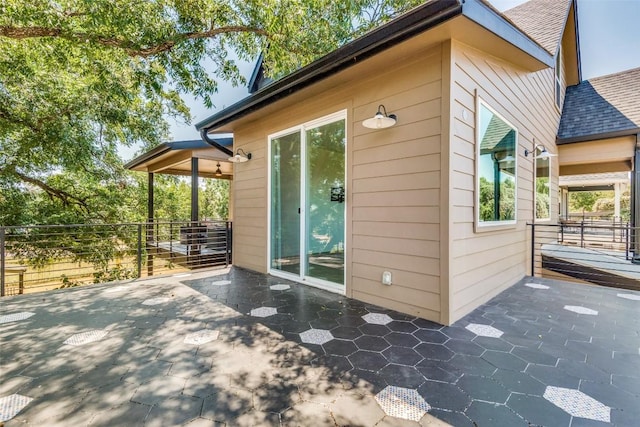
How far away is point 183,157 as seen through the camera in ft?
23.0

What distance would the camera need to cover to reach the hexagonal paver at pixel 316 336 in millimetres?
2338

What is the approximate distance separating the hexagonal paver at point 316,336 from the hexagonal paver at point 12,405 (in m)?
1.69

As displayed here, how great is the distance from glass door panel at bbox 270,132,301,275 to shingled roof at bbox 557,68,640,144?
20.9ft

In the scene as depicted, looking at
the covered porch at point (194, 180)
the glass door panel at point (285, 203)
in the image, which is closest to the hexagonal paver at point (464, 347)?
the glass door panel at point (285, 203)

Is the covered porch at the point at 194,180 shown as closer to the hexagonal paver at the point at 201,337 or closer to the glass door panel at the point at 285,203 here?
the glass door panel at the point at 285,203

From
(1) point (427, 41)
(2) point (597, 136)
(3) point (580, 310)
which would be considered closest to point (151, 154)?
(1) point (427, 41)

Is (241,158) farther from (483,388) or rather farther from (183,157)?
(483,388)

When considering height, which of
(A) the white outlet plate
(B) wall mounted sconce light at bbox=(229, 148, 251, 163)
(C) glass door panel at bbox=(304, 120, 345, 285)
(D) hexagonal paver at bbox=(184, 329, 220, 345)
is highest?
(B) wall mounted sconce light at bbox=(229, 148, 251, 163)

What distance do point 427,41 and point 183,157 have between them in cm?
615

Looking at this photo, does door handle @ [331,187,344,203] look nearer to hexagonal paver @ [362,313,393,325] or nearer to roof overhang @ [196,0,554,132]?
roof overhang @ [196,0,554,132]

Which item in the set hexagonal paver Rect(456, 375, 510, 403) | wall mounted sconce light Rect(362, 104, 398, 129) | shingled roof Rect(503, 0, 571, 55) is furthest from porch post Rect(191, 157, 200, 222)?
shingled roof Rect(503, 0, 571, 55)

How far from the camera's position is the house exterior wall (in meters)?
2.76

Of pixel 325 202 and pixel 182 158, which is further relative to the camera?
pixel 182 158

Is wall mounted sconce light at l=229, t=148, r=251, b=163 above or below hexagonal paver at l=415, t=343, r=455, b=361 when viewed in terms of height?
above
